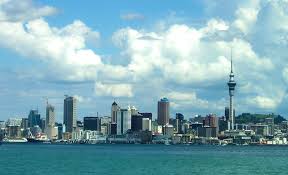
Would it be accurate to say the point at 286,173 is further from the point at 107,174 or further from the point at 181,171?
the point at 107,174

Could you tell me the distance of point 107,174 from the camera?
379 feet

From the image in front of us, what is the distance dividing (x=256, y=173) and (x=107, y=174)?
25.5 m

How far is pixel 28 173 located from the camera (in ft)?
378

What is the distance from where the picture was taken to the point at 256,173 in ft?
393

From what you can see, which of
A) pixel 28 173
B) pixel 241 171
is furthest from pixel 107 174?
pixel 241 171

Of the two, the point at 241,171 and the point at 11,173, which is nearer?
the point at 11,173

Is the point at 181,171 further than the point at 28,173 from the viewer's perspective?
Yes

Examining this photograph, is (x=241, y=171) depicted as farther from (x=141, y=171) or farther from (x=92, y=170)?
(x=92, y=170)

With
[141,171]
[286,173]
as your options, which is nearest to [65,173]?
[141,171]

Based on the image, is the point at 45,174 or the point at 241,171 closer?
the point at 45,174

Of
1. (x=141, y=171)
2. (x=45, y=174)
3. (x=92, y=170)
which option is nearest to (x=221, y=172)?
(x=141, y=171)

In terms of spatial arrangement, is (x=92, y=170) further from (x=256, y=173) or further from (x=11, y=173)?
(x=256, y=173)

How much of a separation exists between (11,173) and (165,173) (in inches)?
1013

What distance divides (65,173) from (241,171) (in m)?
31.8
